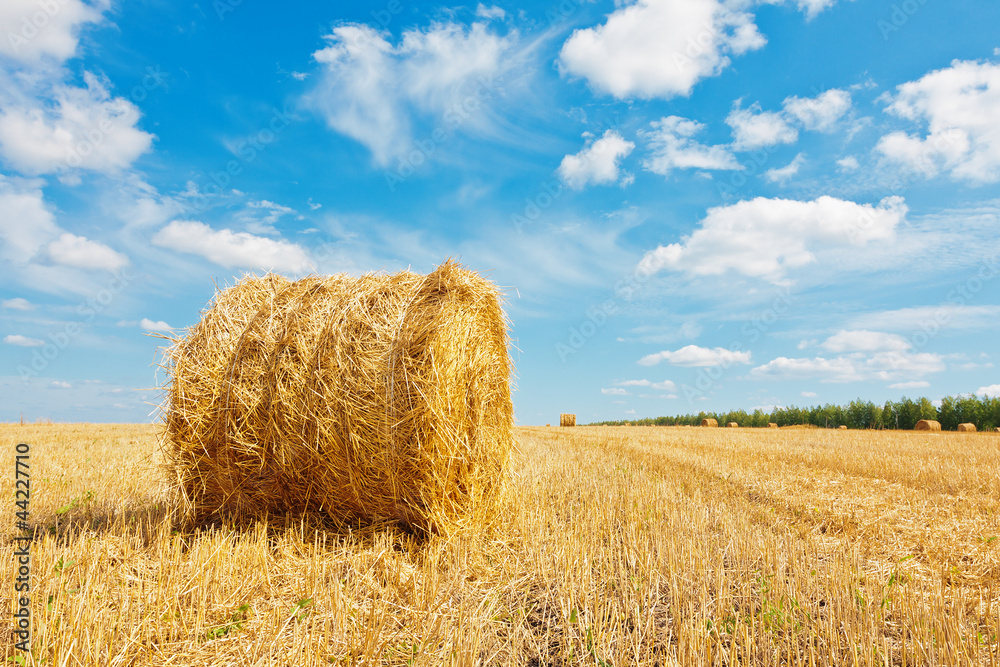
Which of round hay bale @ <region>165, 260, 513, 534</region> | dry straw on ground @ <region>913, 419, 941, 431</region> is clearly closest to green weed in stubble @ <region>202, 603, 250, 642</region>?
round hay bale @ <region>165, 260, 513, 534</region>

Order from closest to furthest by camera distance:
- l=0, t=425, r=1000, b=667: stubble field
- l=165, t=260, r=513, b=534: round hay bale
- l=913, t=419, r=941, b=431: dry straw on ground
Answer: l=0, t=425, r=1000, b=667: stubble field
l=165, t=260, r=513, b=534: round hay bale
l=913, t=419, r=941, b=431: dry straw on ground

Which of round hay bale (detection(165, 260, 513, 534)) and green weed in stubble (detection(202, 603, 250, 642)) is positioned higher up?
round hay bale (detection(165, 260, 513, 534))

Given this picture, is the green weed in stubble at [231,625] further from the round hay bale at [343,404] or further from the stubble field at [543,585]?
the round hay bale at [343,404]

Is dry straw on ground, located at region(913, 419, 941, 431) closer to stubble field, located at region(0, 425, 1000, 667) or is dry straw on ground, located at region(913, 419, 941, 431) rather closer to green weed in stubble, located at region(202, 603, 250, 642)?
stubble field, located at region(0, 425, 1000, 667)

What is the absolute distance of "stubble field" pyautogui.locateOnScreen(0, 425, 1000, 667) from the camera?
3148 millimetres

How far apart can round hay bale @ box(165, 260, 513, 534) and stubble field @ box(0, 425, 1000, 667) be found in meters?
0.38

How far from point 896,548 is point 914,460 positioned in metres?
7.60

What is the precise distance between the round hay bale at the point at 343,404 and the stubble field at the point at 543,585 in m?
0.38

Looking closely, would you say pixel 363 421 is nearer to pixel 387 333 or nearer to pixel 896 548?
pixel 387 333

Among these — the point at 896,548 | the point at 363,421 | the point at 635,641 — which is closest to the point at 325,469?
the point at 363,421

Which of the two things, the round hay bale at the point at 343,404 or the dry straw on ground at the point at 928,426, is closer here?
the round hay bale at the point at 343,404

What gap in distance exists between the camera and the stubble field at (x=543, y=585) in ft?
10.3

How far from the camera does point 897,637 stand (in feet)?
11.0

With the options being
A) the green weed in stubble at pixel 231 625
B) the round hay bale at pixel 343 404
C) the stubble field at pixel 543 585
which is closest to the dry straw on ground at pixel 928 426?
the stubble field at pixel 543 585
